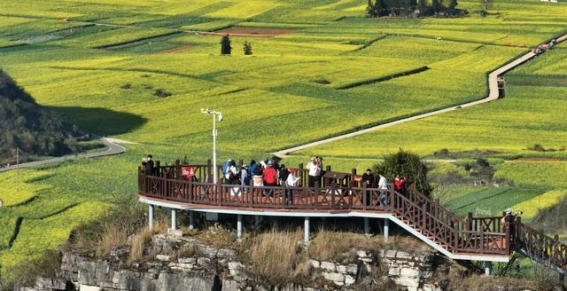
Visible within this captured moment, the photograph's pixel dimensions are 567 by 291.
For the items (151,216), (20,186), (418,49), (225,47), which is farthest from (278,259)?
(418,49)

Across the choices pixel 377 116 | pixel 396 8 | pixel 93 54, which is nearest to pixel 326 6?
pixel 396 8

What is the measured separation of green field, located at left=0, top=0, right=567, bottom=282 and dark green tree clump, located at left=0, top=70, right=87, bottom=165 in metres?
3.30

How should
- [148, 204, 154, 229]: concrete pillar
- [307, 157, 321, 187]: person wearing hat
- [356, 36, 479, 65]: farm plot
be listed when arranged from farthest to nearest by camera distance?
[356, 36, 479, 65]: farm plot < [148, 204, 154, 229]: concrete pillar < [307, 157, 321, 187]: person wearing hat

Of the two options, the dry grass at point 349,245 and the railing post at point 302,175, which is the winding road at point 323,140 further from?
the dry grass at point 349,245

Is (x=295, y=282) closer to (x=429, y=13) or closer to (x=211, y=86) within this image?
(x=211, y=86)

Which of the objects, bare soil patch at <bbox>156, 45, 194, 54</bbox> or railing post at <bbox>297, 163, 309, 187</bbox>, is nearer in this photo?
railing post at <bbox>297, 163, 309, 187</bbox>

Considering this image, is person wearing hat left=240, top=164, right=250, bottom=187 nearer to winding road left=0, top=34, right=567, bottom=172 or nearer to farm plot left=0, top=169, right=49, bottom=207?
farm plot left=0, top=169, right=49, bottom=207

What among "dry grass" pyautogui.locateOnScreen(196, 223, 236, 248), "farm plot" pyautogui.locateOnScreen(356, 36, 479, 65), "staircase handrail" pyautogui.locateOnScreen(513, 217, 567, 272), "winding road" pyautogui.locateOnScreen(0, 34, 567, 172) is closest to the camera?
"staircase handrail" pyautogui.locateOnScreen(513, 217, 567, 272)

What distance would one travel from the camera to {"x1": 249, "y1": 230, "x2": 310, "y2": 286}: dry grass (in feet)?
108

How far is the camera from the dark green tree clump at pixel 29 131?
90.8 meters

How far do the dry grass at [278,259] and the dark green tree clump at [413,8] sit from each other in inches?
4950

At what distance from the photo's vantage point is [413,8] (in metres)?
161

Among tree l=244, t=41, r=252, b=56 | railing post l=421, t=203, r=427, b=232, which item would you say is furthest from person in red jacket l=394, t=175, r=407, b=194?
tree l=244, t=41, r=252, b=56

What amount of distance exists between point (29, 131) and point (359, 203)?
63.1m
